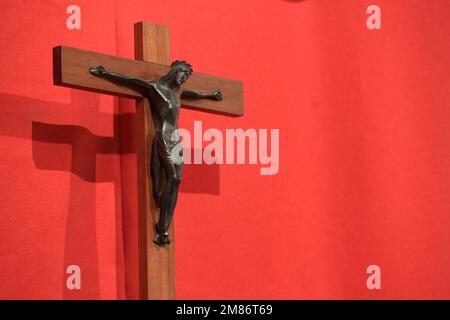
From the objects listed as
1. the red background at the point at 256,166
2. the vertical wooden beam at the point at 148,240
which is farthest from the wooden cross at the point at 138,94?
the red background at the point at 256,166

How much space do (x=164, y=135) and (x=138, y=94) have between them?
0.14m

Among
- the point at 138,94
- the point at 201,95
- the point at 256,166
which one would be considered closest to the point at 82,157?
the point at 138,94

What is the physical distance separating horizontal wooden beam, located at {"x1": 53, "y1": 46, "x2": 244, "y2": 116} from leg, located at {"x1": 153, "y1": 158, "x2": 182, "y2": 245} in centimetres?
23

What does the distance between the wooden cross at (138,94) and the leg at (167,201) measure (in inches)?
0.8

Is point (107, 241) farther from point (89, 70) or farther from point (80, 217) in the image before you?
point (89, 70)

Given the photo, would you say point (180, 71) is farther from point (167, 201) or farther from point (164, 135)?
point (167, 201)

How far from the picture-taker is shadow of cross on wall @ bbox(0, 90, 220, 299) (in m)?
2.76

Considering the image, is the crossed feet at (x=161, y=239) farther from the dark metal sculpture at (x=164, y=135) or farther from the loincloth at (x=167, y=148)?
the loincloth at (x=167, y=148)

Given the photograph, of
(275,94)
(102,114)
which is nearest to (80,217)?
(102,114)

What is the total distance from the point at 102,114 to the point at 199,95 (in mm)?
306

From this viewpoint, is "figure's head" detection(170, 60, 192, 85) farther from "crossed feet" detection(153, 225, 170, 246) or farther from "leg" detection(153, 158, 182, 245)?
"crossed feet" detection(153, 225, 170, 246)

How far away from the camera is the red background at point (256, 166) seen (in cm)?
277

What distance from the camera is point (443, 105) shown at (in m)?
3.42

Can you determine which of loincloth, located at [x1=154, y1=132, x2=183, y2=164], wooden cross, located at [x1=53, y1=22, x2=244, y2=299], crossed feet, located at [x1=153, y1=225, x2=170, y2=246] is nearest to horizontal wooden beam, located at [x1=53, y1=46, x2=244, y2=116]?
wooden cross, located at [x1=53, y1=22, x2=244, y2=299]
